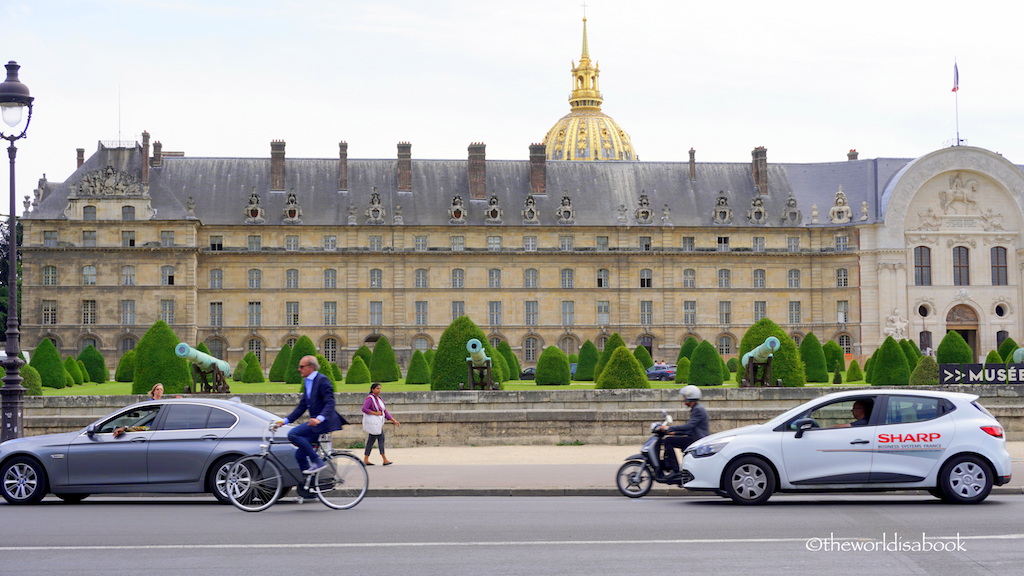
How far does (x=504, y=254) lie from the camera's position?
66.0m

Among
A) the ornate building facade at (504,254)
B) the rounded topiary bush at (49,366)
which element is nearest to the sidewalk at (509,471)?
the rounded topiary bush at (49,366)

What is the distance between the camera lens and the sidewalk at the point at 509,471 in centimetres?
1559

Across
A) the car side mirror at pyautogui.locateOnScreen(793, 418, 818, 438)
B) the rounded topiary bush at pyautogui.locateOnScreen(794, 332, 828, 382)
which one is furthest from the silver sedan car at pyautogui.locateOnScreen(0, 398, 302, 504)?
the rounded topiary bush at pyautogui.locateOnScreen(794, 332, 828, 382)

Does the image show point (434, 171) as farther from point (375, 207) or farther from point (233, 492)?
point (233, 492)

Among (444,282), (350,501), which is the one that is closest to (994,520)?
(350,501)

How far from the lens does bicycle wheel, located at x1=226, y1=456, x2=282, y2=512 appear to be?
44.4 ft

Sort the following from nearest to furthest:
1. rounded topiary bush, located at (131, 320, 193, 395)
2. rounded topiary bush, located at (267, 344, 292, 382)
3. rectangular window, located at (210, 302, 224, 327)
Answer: rounded topiary bush, located at (131, 320, 193, 395)
rounded topiary bush, located at (267, 344, 292, 382)
rectangular window, located at (210, 302, 224, 327)

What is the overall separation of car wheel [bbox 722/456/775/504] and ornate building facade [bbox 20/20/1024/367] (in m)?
50.5

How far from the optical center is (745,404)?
93.7ft

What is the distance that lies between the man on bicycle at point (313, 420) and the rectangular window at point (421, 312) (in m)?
51.5

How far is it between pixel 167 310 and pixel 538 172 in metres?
21.7

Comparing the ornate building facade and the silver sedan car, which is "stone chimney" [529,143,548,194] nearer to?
the ornate building facade

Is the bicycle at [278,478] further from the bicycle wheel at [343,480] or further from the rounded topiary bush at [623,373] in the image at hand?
the rounded topiary bush at [623,373]

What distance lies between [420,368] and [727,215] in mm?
30667
